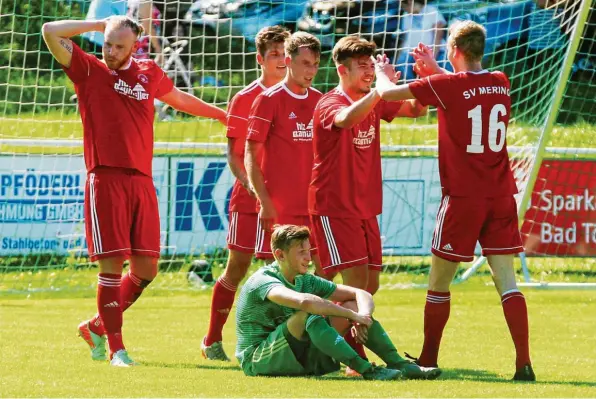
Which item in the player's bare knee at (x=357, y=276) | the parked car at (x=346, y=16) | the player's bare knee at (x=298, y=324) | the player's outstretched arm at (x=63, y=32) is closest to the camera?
the player's bare knee at (x=298, y=324)

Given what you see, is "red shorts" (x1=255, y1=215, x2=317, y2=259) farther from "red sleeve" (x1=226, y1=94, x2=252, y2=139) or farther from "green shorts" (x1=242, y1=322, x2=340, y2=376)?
"green shorts" (x1=242, y1=322, x2=340, y2=376)

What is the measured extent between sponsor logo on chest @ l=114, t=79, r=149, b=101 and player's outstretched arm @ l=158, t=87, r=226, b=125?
1.33ft

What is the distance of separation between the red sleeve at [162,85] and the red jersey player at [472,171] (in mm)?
1490

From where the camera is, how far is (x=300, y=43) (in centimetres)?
719

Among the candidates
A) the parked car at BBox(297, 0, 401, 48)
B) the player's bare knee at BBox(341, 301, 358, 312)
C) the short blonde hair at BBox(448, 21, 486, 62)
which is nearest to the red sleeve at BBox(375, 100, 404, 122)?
the short blonde hair at BBox(448, 21, 486, 62)

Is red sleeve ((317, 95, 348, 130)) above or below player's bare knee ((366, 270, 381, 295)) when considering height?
above

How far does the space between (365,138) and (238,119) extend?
1.12 metres

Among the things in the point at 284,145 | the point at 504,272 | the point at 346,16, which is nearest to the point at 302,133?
the point at 284,145

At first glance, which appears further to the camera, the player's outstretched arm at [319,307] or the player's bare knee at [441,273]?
the player's bare knee at [441,273]

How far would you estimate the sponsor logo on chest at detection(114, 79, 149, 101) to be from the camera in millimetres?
7285

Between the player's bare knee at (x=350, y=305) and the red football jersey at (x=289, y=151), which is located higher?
the red football jersey at (x=289, y=151)

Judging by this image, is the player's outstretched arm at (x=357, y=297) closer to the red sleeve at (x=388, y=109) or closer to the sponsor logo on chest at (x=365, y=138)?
the sponsor logo on chest at (x=365, y=138)

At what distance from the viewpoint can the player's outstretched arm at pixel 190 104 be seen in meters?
7.86

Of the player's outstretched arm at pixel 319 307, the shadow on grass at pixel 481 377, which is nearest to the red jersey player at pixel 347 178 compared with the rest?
the player's outstretched arm at pixel 319 307
